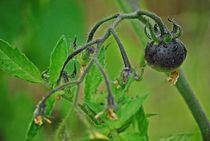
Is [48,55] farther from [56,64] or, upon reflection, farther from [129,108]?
[129,108]

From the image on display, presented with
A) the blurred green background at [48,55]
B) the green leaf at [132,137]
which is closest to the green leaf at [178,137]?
the green leaf at [132,137]

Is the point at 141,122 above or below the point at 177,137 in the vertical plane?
above

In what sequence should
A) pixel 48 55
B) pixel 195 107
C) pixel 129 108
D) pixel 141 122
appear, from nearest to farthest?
pixel 129 108
pixel 141 122
pixel 195 107
pixel 48 55

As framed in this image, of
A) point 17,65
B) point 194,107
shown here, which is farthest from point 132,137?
point 194,107

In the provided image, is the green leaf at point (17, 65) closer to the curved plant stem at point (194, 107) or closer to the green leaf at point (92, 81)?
the green leaf at point (92, 81)

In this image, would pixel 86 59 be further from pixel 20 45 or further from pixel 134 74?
pixel 20 45

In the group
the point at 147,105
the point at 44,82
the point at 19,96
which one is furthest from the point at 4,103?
the point at 44,82

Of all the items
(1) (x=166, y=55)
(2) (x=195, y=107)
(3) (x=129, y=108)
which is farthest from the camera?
(2) (x=195, y=107)
